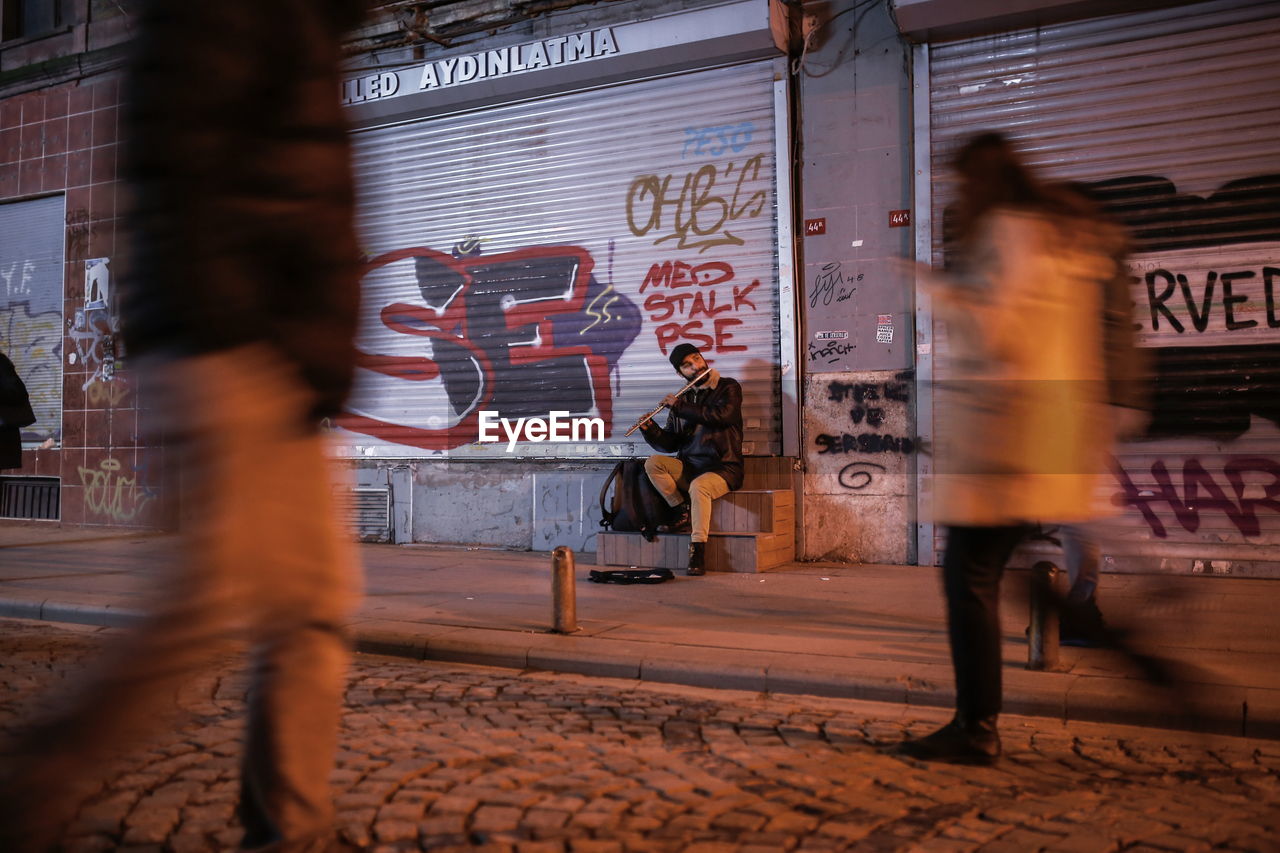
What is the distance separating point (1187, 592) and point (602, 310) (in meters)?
7.15

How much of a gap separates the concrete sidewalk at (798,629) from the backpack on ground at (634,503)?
0.58m

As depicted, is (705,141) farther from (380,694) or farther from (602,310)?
(380,694)

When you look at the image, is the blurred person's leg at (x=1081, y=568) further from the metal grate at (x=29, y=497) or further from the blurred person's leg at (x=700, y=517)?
the metal grate at (x=29, y=497)

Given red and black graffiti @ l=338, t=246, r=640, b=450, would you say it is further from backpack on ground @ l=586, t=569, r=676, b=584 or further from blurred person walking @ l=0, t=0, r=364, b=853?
blurred person walking @ l=0, t=0, r=364, b=853

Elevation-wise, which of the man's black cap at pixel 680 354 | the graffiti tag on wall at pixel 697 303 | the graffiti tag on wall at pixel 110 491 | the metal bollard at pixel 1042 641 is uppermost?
the graffiti tag on wall at pixel 697 303

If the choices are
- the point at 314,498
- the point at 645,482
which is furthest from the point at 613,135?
the point at 314,498

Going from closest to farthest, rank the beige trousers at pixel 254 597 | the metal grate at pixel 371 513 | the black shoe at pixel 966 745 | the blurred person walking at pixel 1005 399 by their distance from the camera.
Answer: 1. the beige trousers at pixel 254 597
2. the blurred person walking at pixel 1005 399
3. the black shoe at pixel 966 745
4. the metal grate at pixel 371 513

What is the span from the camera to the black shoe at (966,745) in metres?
3.46

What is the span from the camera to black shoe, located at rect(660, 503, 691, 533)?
873 centimetres

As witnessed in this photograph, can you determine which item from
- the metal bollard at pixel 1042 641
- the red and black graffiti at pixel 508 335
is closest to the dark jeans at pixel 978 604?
the metal bollard at pixel 1042 641

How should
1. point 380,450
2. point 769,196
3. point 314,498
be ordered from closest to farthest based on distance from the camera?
point 314,498, point 769,196, point 380,450

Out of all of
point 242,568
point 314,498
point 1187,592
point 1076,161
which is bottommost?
point 1187,592

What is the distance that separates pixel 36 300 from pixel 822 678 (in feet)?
42.7

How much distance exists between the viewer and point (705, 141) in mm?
9766
